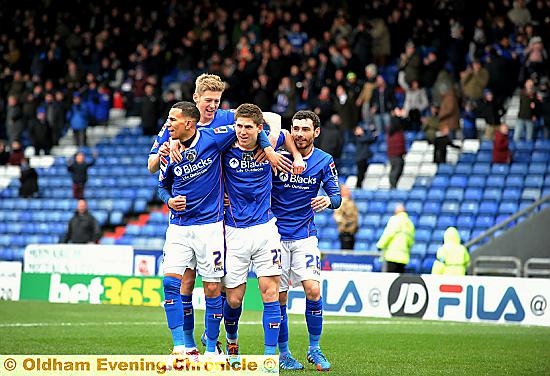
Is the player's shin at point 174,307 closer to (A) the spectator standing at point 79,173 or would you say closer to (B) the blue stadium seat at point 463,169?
(B) the blue stadium seat at point 463,169

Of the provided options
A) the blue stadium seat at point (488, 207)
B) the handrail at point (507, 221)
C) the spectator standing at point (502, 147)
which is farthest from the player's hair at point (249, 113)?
the spectator standing at point (502, 147)

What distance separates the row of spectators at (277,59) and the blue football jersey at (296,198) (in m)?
14.9

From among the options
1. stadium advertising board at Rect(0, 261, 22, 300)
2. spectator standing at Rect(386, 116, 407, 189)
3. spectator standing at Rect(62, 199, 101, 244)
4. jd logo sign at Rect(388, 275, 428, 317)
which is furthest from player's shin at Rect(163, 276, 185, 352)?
spectator standing at Rect(386, 116, 407, 189)

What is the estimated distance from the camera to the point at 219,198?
1045cm

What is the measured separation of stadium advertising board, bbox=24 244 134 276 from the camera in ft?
77.3

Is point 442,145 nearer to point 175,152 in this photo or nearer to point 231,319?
point 231,319

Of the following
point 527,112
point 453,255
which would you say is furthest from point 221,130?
point 527,112

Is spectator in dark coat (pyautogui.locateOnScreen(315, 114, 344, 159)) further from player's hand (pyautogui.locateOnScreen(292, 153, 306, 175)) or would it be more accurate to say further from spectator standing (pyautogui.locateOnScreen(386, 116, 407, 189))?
player's hand (pyautogui.locateOnScreen(292, 153, 306, 175))

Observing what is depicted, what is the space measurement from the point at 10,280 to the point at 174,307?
13.2 m

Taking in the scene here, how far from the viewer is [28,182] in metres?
30.2

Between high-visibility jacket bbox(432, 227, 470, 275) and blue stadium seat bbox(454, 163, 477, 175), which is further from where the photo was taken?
blue stadium seat bbox(454, 163, 477, 175)

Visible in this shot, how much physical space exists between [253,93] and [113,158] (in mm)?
4737

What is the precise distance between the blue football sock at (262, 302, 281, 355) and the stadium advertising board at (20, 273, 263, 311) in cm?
1073

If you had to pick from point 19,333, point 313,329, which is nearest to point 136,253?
point 19,333
